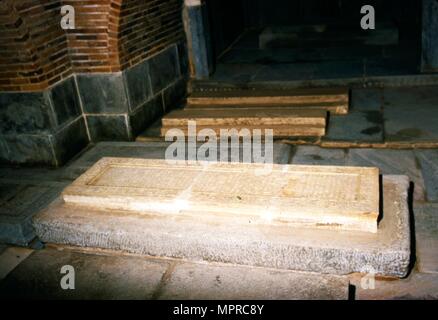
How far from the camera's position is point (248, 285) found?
2625mm

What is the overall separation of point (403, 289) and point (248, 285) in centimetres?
101

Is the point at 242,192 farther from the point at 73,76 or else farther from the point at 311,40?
the point at 311,40

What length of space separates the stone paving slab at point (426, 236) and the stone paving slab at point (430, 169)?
0.19 meters

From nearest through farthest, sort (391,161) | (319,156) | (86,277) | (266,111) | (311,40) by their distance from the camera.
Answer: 1. (86,277)
2. (391,161)
3. (319,156)
4. (266,111)
5. (311,40)

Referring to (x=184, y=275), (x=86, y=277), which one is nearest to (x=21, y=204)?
(x=86, y=277)

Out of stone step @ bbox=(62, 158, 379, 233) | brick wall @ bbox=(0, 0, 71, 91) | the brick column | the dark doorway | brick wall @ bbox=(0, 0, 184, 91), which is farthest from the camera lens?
the dark doorway

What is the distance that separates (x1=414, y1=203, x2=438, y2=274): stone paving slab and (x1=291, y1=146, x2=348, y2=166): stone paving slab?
3.21 ft

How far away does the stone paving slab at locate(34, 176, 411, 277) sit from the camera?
247cm

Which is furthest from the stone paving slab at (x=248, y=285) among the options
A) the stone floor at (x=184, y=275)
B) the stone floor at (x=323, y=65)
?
the stone floor at (x=323, y=65)

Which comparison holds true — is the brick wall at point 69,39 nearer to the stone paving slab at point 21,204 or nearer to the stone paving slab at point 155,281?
the stone paving slab at point 21,204

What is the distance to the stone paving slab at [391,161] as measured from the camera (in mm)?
3752

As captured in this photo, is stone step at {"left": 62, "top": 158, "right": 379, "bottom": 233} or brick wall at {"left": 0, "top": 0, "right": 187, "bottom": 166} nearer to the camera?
stone step at {"left": 62, "top": 158, "right": 379, "bottom": 233}

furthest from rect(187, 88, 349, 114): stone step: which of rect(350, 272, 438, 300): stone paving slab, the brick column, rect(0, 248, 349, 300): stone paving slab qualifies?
rect(0, 248, 349, 300): stone paving slab

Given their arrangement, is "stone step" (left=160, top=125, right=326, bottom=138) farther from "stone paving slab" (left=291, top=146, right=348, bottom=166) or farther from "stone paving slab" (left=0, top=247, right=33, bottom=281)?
"stone paving slab" (left=0, top=247, right=33, bottom=281)
